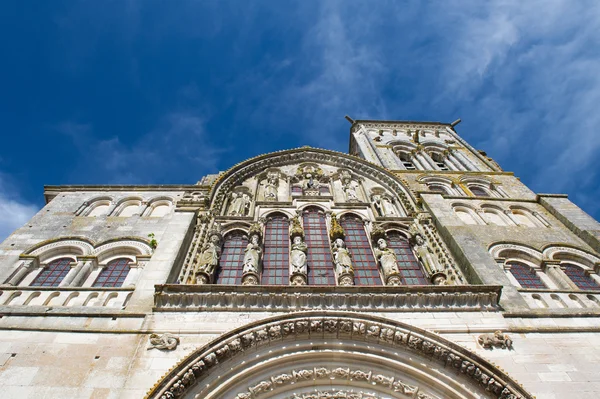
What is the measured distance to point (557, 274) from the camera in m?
12.0

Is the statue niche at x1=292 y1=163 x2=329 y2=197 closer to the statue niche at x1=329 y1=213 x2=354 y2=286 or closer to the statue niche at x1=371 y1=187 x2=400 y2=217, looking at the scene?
the statue niche at x1=371 y1=187 x2=400 y2=217

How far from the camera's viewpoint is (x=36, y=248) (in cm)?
1233

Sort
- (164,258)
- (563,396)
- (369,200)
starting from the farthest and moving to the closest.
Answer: (369,200) → (164,258) → (563,396)

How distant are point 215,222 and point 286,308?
5.70m

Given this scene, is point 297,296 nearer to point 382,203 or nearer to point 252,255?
point 252,255

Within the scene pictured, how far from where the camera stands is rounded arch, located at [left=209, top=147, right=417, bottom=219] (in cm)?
1590

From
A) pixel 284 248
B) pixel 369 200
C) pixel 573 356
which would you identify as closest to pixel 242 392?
pixel 284 248

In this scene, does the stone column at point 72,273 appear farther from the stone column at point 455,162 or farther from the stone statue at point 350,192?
the stone column at point 455,162

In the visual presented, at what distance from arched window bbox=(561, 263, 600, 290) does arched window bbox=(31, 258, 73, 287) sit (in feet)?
47.4

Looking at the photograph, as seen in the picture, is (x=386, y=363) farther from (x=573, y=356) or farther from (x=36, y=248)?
(x=36, y=248)

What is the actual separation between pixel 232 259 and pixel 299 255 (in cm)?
214

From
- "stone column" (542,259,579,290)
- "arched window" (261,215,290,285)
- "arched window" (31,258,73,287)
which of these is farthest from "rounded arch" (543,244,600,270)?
"arched window" (31,258,73,287)

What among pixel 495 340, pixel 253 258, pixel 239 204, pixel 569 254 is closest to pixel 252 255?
pixel 253 258

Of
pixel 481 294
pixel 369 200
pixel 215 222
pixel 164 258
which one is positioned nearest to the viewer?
pixel 481 294
